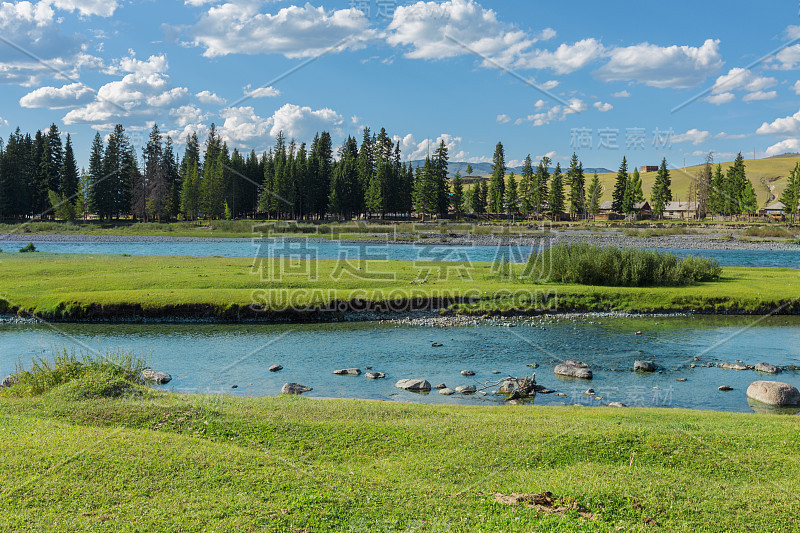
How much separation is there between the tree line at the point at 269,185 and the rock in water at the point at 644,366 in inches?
3454

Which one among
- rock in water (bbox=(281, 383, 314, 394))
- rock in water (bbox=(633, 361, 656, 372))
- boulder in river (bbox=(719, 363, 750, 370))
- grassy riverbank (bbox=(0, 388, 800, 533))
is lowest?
boulder in river (bbox=(719, 363, 750, 370))

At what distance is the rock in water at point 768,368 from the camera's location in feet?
64.0

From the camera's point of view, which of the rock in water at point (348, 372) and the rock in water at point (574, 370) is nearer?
the rock in water at point (574, 370)

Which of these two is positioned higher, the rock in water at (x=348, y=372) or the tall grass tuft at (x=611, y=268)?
the tall grass tuft at (x=611, y=268)

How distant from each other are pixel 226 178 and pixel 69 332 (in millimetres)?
93156

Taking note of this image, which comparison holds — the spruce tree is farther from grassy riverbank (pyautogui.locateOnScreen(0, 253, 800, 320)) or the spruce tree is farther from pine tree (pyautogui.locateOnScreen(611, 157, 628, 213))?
grassy riverbank (pyautogui.locateOnScreen(0, 253, 800, 320))

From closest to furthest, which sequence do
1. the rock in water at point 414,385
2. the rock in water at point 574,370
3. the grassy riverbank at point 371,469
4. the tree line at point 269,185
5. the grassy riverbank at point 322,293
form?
1. the grassy riverbank at point 371,469
2. the rock in water at point 414,385
3. the rock in water at point 574,370
4. the grassy riverbank at point 322,293
5. the tree line at point 269,185

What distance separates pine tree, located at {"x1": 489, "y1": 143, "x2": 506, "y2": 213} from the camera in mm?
131788

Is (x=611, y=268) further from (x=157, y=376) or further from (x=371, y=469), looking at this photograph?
(x=371, y=469)

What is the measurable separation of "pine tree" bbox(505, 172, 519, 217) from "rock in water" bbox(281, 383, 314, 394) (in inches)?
4761

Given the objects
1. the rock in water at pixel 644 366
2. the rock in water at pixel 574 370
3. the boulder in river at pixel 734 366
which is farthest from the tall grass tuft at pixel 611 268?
the rock in water at pixel 574 370

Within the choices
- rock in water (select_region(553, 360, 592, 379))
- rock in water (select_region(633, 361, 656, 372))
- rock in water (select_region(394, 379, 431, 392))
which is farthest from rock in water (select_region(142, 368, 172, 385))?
rock in water (select_region(633, 361, 656, 372))

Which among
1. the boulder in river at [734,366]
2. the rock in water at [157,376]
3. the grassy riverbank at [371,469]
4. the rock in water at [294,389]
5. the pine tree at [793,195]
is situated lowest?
the boulder in river at [734,366]

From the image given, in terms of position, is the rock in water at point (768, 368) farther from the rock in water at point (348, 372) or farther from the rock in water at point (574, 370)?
the rock in water at point (348, 372)
